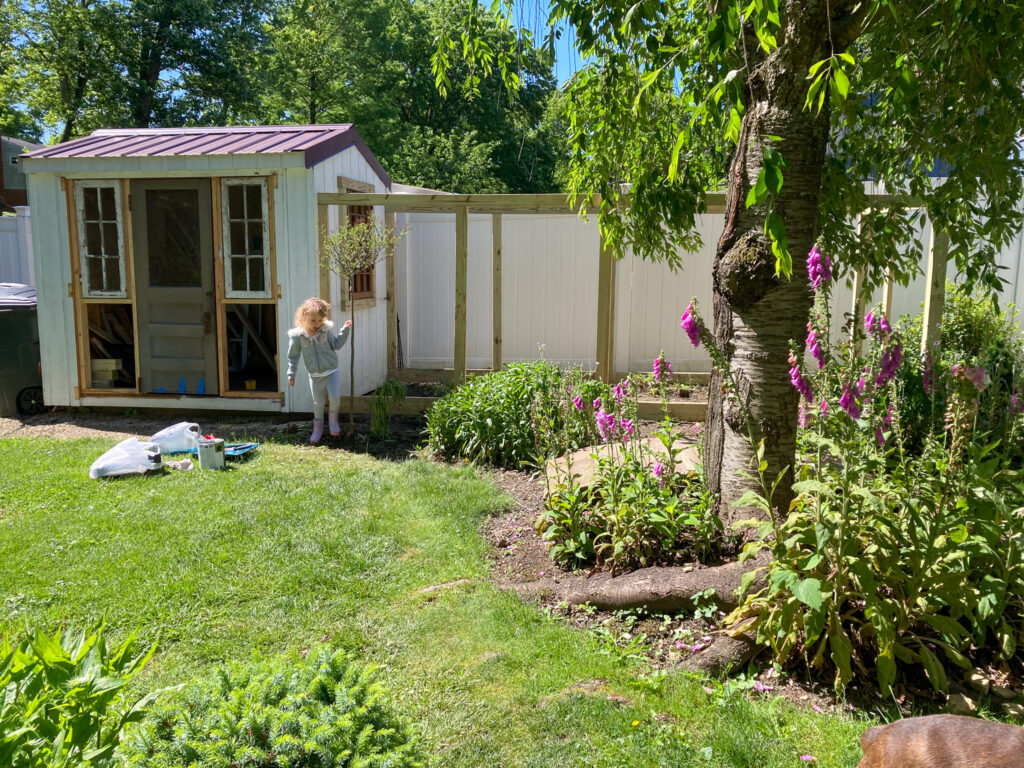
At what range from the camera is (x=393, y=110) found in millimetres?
24609

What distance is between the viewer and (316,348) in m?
7.21

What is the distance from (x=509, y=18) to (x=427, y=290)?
683cm

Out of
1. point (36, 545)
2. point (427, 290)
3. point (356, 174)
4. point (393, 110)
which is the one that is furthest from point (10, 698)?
point (393, 110)

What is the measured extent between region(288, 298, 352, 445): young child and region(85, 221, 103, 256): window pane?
8.17ft

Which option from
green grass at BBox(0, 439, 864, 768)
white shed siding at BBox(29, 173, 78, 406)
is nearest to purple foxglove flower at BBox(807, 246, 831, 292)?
green grass at BBox(0, 439, 864, 768)

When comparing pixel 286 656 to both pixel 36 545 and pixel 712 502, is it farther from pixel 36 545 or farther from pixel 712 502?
pixel 36 545

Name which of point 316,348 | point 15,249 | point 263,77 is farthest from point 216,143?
point 263,77

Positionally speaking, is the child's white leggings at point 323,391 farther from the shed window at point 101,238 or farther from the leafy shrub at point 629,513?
the leafy shrub at point 629,513

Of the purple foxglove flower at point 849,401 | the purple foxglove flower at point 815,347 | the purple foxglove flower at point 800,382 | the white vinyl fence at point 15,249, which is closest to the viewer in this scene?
the purple foxglove flower at point 849,401

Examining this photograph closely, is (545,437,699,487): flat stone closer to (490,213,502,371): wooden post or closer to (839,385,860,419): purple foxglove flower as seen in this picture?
(839,385,860,419): purple foxglove flower

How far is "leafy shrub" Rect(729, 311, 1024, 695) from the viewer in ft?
9.10

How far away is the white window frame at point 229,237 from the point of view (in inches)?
307

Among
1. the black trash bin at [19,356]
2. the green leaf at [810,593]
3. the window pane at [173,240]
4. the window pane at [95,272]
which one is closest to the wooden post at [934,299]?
the green leaf at [810,593]

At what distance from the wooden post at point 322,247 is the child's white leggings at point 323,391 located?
3.04 feet
